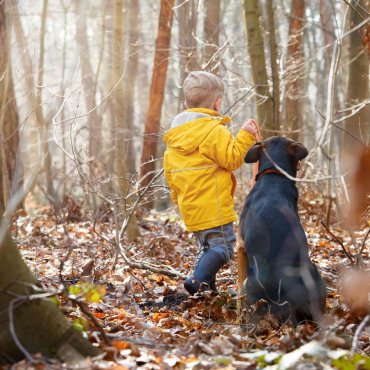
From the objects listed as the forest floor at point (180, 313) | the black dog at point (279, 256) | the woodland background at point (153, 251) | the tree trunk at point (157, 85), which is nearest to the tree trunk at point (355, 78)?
the woodland background at point (153, 251)

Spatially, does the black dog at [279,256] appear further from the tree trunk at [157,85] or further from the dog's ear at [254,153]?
the tree trunk at [157,85]

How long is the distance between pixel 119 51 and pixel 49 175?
553cm

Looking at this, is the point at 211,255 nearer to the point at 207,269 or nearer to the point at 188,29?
the point at 207,269

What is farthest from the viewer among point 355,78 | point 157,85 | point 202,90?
point 157,85

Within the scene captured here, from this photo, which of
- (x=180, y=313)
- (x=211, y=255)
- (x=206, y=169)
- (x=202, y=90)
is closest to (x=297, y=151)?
(x=206, y=169)

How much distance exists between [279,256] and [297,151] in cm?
102

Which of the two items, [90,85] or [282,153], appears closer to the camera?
[282,153]

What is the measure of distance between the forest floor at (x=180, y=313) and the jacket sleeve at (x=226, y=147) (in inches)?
41.4

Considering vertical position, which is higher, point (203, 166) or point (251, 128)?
point (251, 128)

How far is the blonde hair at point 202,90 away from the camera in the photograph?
5.80 m

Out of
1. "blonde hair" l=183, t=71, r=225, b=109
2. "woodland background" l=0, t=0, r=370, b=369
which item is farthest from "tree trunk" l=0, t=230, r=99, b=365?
"blonde hair" l=183, t=71, r=225, b=109

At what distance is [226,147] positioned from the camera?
219 inches

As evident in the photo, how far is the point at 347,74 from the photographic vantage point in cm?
1082

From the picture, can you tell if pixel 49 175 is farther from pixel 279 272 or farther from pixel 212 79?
pixel 279 272
